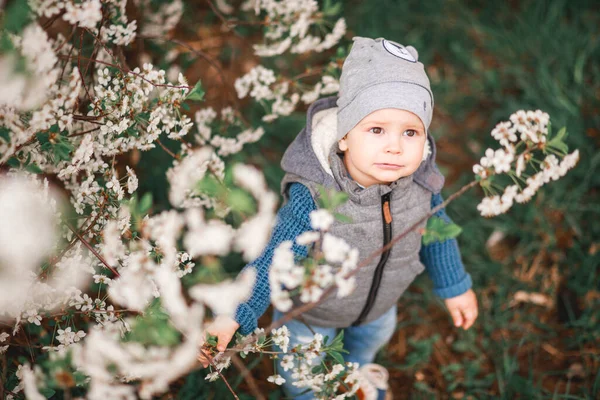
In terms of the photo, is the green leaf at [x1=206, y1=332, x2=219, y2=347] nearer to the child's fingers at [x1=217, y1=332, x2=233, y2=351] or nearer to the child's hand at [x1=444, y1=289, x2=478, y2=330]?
the child's fingers at [x1=217, y1=332, x2=233, y2=351]

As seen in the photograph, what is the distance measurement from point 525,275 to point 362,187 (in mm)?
1556

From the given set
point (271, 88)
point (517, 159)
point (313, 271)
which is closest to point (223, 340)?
point (313, 271)

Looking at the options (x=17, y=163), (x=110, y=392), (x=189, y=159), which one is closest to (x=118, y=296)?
(x=110, y=392)

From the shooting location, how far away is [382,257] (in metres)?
1.76

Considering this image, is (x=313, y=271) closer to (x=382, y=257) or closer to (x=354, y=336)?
(x=382, y=257)

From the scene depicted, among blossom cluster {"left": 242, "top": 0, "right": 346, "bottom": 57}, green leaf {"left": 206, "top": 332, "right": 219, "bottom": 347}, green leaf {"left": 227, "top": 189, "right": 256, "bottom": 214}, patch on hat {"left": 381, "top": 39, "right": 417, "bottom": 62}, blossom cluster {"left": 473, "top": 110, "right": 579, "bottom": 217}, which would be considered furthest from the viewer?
blossom cluster {"left": 242, "top": 0, "right": 346, "bottom": 57}

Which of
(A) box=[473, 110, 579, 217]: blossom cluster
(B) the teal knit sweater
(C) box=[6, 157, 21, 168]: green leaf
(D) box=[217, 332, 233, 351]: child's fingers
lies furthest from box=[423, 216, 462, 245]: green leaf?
(C) box=[6, 157, 21, 168]: green leaf

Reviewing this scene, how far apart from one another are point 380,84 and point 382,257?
0.60 metres

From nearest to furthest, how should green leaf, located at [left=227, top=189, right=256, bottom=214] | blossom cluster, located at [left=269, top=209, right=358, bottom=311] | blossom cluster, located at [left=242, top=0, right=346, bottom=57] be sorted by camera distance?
green leaf, located at [left=227, top=189, right=256, bottom=214] → blossom cluster, located at [left=269, top=209, right=358, bottom=311] → blossom cluster, located at [left=242, top=0, right=346, bottom=57]

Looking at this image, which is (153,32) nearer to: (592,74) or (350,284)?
(350,284)

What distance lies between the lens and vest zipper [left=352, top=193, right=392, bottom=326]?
1705 mm

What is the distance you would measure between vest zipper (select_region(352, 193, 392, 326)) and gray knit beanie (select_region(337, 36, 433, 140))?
28 cm

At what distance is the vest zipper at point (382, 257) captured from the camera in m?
1.71

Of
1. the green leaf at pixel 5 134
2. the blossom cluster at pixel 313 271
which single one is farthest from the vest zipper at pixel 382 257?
the green leaf at pixel 5 134
